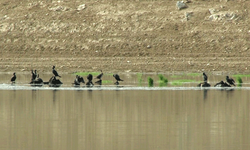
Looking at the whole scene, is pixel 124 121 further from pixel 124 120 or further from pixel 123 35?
pixel 123 35

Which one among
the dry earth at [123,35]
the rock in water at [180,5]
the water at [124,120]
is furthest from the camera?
the rock in water at [180,5]

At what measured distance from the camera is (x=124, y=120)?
55.6ft

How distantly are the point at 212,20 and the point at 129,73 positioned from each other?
18.2 m

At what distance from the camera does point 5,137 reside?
13.9 metres

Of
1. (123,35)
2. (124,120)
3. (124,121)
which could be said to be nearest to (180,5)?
(123,35)

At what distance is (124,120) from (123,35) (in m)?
44.4

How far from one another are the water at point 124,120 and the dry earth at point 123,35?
23.9 meters

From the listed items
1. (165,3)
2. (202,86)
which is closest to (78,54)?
(165,3)

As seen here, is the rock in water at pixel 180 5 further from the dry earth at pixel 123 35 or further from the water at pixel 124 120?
the water at pixel 124 120

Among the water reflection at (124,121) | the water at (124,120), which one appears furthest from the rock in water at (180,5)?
the water reflection at (124,121)

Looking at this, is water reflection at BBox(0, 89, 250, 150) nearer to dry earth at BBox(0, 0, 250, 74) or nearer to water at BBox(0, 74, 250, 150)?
water at BBox(0, 74, 250, 150)

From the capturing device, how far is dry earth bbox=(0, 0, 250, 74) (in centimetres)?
5100

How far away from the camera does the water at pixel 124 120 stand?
13203 mm

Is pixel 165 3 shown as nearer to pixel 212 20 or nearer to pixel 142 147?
pixel 212 20
